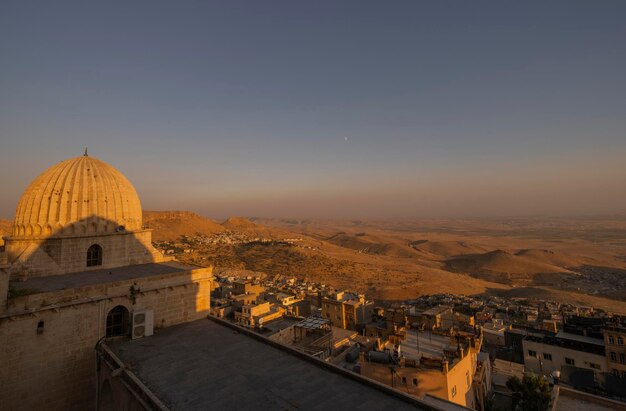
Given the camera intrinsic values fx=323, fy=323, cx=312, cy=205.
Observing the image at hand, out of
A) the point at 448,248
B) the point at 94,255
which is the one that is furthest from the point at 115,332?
the point at 448,248

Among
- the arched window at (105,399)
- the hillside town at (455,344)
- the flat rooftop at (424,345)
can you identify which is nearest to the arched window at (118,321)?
the arched window at (105,399)

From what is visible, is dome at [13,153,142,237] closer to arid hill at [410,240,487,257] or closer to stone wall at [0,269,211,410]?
stone wall at [0,269,211,410]

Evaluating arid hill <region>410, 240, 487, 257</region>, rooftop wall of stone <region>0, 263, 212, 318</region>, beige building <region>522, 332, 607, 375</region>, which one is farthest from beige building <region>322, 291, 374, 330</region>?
arid hill <region>410, 240, 487, 257</region>

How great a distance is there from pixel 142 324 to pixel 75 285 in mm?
2747

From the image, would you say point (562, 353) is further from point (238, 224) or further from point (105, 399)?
point (238, 224)

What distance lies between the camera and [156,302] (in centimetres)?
1289

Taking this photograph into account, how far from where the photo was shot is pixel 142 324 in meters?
12.1

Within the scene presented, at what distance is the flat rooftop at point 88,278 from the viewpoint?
11602 mm

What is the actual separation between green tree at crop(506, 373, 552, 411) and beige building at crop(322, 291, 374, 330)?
17.8 m

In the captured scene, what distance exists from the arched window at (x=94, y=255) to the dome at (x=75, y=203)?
74cm

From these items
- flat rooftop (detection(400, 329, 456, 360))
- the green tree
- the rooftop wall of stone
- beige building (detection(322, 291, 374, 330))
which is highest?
the rooftop wall of stone

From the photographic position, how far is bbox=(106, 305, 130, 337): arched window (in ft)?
39.6

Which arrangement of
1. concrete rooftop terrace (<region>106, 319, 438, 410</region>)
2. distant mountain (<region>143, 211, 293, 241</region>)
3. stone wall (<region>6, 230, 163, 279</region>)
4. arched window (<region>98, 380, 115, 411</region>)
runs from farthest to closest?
1. distant mountain (<region>143, 211, 293, 241</region>)
2. stone wall (<region>6, 230, 163, 279</region>)
3. arched window (<region>98, 380, 115, 411</region>)
4. concrete rooftop terrace (<region>106, 319, 438, 410</region>)

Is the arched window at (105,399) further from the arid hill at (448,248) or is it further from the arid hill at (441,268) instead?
the arid hill at (448,248)
